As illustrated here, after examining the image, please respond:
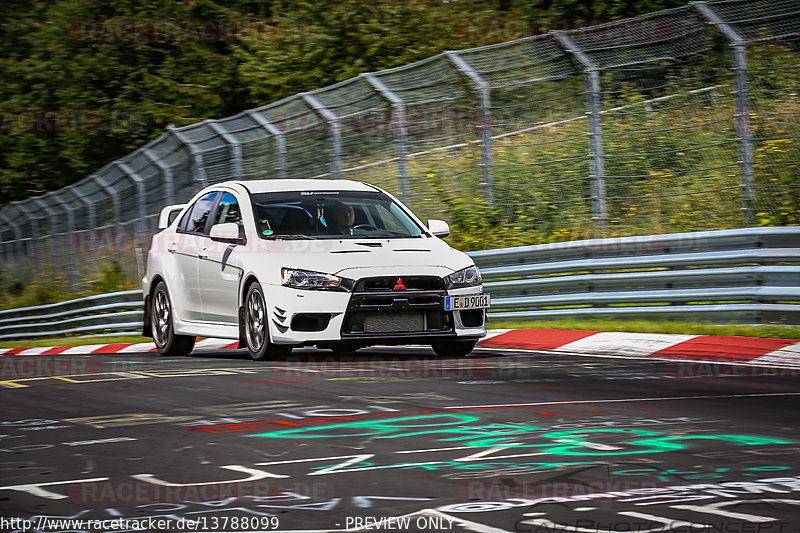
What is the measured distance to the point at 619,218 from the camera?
608 inches

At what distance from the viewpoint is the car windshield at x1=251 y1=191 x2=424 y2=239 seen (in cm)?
1138

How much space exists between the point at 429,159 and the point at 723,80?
398 cm

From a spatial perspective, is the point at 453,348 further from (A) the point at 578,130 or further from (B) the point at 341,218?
(A) the point at 578,130

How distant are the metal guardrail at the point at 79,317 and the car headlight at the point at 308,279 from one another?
10.4 metres

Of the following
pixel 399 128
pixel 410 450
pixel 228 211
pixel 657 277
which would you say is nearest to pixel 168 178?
pixel 399 128

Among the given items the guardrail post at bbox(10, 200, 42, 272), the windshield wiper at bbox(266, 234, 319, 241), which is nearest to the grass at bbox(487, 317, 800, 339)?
the windshield wiper at bbox(266, 234, 319, 241)

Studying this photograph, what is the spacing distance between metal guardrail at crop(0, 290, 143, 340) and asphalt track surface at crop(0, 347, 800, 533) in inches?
439

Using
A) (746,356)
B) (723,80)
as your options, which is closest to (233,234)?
(746,356)

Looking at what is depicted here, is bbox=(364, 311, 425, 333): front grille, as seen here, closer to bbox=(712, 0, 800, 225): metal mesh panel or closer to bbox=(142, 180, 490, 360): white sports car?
bbox=(142, 180, 490, 360): white sports car

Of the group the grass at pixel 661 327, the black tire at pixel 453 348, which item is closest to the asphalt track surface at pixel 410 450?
the black tire at pixel 453 348

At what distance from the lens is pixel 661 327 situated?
12.7 m

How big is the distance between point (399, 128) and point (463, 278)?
652 cm

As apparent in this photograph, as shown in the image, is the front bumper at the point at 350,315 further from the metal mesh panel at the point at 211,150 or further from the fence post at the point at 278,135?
the metal mesh panel at the point at 211,150

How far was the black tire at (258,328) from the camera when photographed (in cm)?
1077
